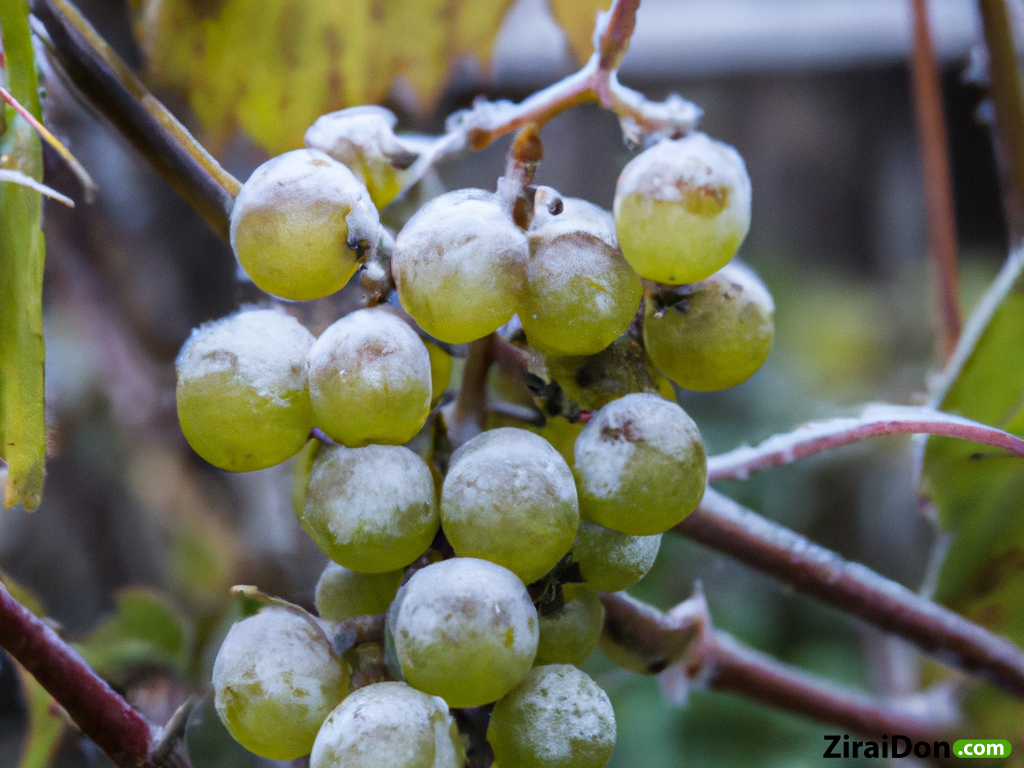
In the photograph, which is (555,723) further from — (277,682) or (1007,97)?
(1007,97)

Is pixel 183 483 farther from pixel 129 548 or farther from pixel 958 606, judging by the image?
pixel 958 606

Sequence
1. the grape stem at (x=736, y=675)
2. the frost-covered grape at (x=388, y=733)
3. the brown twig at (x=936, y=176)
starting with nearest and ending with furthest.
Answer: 1. the frost-covered grape at (x=388, y=733)
2. the grape stem at (x=736, y=675)
3. the brown twig at (x=936, y=176)

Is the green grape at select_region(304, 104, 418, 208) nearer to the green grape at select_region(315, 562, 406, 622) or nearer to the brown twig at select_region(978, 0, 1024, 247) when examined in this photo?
the green grape at select_region(315, 562, 406, 622)

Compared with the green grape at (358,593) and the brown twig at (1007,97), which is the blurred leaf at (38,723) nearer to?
the green grape at (358,593)

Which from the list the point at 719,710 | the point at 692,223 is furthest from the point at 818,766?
the point at 692,223

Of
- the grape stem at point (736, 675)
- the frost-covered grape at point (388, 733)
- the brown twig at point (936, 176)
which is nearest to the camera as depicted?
the frost-covered grape at point (388, 733)

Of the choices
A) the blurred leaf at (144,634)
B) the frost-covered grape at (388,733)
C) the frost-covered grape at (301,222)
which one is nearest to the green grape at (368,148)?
the frost-covered grape at (301,222)

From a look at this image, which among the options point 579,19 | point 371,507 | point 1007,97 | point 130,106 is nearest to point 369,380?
point 371,507
